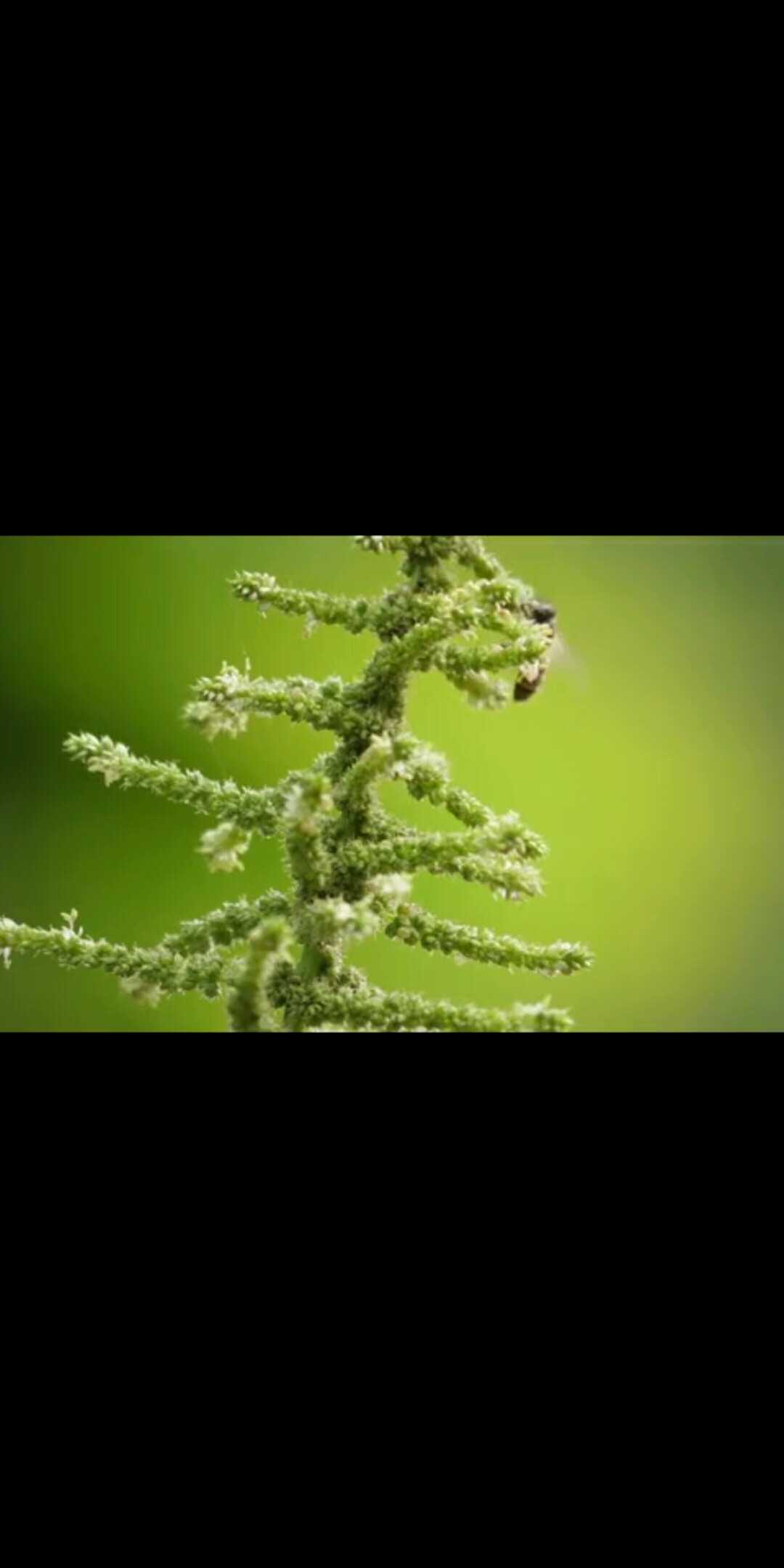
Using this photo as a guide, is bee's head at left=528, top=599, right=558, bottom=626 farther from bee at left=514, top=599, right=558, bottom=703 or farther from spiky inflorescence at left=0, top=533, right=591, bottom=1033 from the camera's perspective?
spiky inflorescence at left=0, top=533, right=591, bottom=1033

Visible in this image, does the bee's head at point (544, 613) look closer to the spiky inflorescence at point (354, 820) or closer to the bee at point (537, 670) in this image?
the bee at point (537, 670)

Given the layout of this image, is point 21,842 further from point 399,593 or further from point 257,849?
point 399,593

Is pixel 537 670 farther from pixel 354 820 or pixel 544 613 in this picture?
pixel 354 820

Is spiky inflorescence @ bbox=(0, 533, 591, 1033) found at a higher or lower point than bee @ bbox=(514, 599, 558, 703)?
lower

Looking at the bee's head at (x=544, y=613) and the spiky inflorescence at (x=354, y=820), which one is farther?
the bee's head at (x=544, y=613)

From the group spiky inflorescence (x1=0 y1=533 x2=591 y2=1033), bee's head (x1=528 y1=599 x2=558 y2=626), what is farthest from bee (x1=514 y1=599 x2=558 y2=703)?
spiky inflorescence (x1=0 y1=533 x2=591 y2=1033)

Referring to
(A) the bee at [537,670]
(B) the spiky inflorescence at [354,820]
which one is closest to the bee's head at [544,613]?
(A) the bee at [537,670]
